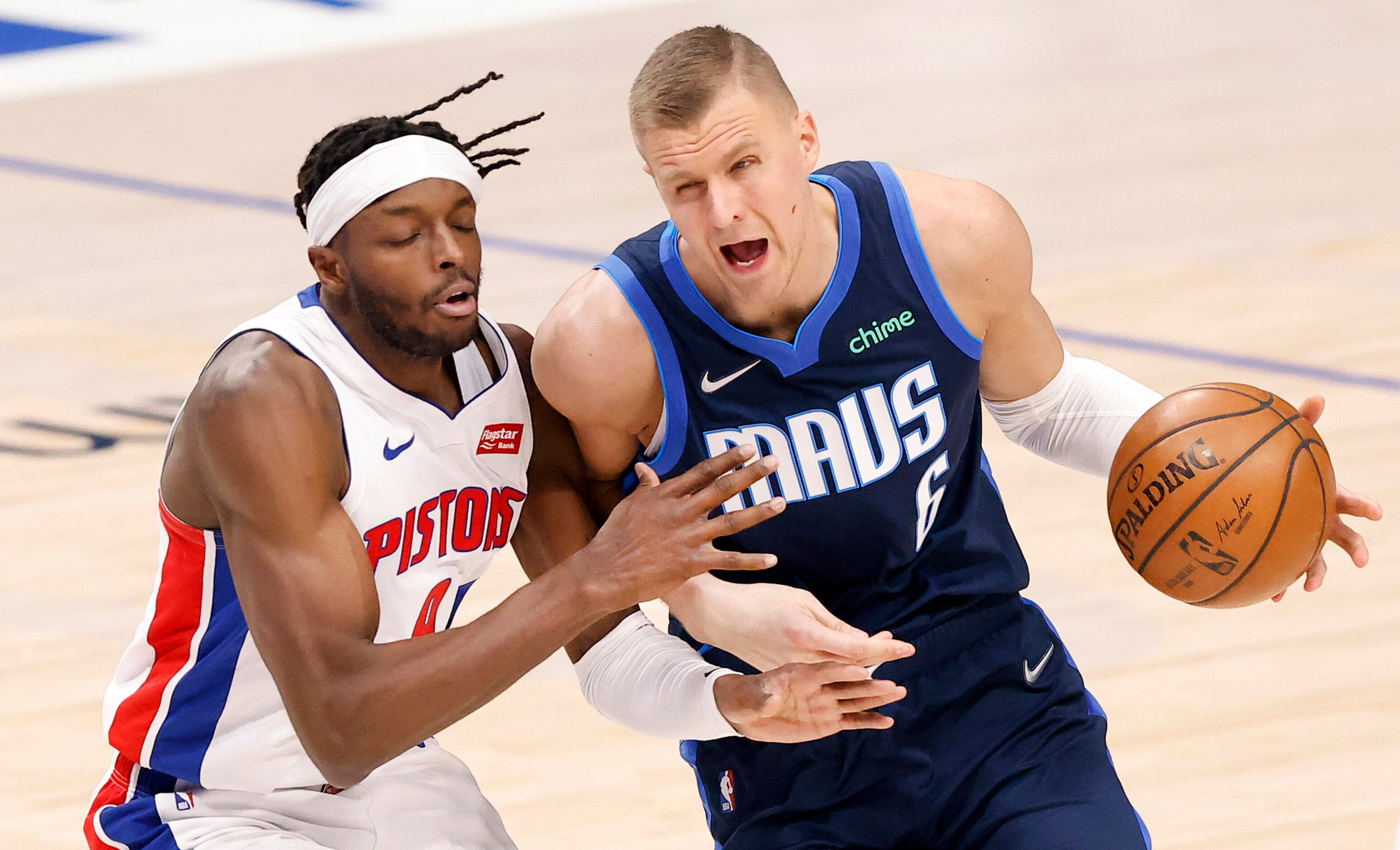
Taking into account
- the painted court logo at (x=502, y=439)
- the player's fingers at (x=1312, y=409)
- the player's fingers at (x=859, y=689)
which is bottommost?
the player's fingers at (x=859, y=689)

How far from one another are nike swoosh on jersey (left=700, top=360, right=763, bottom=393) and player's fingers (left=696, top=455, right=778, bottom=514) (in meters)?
0.38

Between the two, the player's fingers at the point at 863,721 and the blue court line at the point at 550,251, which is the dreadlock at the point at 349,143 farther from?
the blue court line at the point at 550,251

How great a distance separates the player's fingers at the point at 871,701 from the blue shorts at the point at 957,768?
357 mm

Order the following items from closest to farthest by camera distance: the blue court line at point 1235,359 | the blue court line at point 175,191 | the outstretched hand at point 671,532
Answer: the outstretched hand at point 671,532
the blue court line at point 1235,359
the blue court line at point 175,191

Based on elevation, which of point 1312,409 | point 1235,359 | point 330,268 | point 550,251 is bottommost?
point 1235,359

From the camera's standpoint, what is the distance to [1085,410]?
3799 millimetres

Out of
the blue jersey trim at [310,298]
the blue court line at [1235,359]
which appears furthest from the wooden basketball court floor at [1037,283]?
the blue jersey trim at [310,298]

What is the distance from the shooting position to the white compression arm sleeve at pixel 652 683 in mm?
3477

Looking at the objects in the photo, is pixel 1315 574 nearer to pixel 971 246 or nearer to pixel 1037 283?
pixel 971 246

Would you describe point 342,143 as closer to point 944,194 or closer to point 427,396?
point 427,396

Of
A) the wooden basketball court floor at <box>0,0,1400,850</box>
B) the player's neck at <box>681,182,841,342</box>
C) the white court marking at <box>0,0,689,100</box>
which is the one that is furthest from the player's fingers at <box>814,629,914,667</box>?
the white court marking at <box>0,0,689,100</box>

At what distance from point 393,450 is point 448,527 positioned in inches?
7.6

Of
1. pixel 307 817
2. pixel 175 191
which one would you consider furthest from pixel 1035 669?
pixel 175 191

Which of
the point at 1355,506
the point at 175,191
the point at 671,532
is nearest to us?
the point at 671,532
